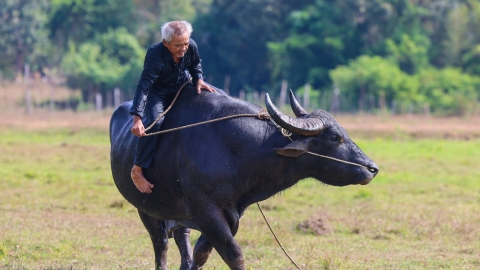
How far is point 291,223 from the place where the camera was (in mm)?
10008

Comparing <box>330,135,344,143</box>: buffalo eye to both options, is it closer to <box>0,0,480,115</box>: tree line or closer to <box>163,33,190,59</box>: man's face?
<box>163,33,190,59</box>: man's face

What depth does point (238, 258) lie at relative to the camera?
567cm

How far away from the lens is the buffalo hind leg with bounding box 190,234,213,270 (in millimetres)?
6129

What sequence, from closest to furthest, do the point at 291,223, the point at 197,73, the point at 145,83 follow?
the point at 145,83, the point at 197,73, the point at 291,223

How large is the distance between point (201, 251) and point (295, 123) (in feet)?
4.44

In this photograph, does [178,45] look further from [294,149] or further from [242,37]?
[242,37]

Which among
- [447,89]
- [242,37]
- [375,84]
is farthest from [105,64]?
[447,89]

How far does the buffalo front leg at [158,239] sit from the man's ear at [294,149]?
1.93 meters

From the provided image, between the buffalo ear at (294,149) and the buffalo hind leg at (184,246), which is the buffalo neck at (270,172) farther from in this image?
the buffalo hind leg at (184,246)

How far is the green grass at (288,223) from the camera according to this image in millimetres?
7746

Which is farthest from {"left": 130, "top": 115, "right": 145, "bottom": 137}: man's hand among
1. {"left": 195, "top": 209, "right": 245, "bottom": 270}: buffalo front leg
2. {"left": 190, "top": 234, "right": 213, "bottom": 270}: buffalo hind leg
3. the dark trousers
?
{"left": 190, "top": 234, "right": 213, "bottom": 270}: buffalo hind leg

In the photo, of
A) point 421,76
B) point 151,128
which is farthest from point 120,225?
point 421,76

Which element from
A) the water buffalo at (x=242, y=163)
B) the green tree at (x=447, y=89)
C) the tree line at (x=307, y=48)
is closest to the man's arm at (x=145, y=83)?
the water buffalo at (x=242, y=163)

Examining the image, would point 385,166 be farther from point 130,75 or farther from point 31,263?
point 130,75
